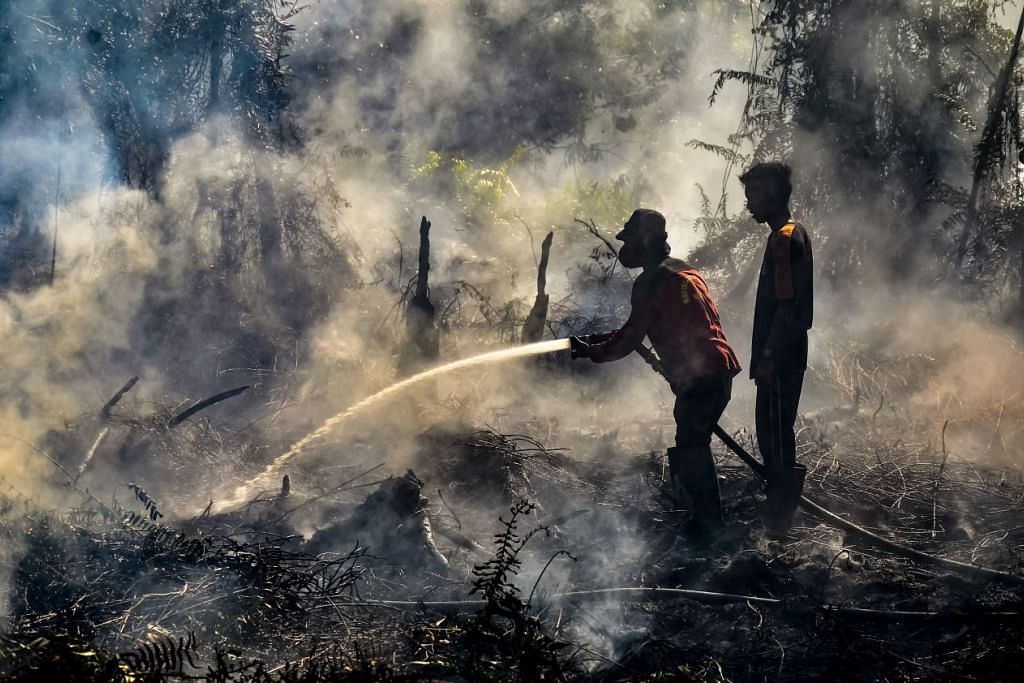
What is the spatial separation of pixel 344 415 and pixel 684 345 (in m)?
3.12

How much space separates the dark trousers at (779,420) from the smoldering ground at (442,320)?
45 centimetres

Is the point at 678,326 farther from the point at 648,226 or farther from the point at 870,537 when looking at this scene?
Answer: the point at 870,537

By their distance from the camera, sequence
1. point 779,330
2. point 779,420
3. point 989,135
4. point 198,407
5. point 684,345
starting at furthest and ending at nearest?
point 989,135
point 198,407
point 779,420
point 779,330
point 684,345

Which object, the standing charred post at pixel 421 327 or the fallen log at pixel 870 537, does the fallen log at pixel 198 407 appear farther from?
the fallen log at pixel 870 537

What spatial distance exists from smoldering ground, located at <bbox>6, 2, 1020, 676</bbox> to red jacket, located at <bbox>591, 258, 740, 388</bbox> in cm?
107

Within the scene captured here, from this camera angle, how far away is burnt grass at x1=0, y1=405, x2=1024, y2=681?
12.0ft

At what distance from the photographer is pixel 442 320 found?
823cm

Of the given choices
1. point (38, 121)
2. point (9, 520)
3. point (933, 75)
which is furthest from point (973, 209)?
point (38, 121)

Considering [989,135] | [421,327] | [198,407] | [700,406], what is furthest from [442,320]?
[989,135]

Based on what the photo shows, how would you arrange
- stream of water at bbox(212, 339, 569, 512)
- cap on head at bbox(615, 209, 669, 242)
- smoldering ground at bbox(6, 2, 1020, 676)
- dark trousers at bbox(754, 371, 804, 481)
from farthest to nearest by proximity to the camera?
stream of water at bbox(212, 339, 569, 512), smoldering ground at bbox(6, 2, 1020, 676), dark trousers at bbox(754, 371, 804, 481), cap on head at bbox(615, 209, 669, 242)

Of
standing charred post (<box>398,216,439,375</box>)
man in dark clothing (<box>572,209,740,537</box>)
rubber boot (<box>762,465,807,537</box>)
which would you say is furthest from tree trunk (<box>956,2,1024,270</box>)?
standing charred post (<box>398,216,439,375</box>)

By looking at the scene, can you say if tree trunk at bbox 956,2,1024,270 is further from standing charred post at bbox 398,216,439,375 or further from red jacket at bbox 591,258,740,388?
standing charred post at bbox 398,216,439,375

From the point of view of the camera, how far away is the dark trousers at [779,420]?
5016 millimetres

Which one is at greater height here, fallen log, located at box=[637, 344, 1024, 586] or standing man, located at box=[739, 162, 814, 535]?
standing man, located at box=[739, 162, 814, 535]
